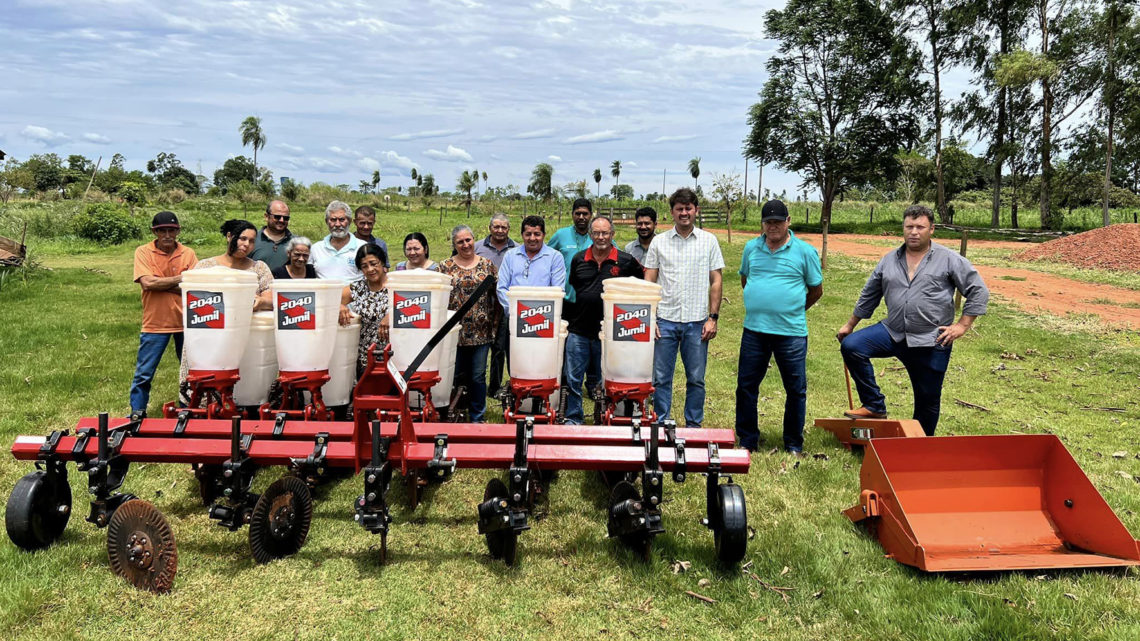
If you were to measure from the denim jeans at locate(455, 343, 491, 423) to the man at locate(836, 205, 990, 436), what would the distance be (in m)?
2.95

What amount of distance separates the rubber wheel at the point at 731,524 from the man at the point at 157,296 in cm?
477

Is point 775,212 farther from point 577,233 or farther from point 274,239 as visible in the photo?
point 274,239

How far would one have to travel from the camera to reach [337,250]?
611 cm

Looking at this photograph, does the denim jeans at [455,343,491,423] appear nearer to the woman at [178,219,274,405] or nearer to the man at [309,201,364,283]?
the man at [309,201,364,283]

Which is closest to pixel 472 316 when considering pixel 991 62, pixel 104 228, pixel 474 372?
pixel 474 372

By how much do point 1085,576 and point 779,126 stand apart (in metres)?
35.2

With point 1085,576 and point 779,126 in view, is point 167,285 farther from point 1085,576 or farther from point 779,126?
point 779,126

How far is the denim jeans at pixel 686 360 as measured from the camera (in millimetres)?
5145

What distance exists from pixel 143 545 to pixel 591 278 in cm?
349

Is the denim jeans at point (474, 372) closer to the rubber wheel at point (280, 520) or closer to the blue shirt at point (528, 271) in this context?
the blue shirt at point (528, 271)

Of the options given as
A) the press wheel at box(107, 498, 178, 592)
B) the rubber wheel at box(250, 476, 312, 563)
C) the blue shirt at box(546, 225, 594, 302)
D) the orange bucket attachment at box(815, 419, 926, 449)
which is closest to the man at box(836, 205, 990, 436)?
the orange bucket attachment at box(815, 419, 926, 449)

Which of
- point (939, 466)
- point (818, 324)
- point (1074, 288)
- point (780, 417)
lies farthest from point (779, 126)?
point (939, 466)

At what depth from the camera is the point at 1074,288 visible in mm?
15539

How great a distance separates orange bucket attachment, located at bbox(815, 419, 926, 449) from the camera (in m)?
4.63
